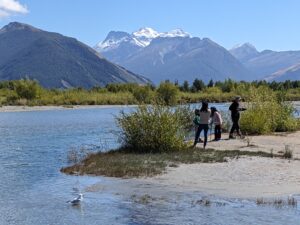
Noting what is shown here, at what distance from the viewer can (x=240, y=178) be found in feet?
61.6

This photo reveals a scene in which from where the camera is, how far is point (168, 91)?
301 feet

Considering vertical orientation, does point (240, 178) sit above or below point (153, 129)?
below

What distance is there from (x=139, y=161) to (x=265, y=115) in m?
13.3

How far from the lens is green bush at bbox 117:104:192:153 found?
957 inches

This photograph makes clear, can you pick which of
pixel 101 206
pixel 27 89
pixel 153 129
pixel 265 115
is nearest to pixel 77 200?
pixel 101 206

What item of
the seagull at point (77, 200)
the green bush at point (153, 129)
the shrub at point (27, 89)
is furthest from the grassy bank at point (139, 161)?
the shrub at point (27, 89)

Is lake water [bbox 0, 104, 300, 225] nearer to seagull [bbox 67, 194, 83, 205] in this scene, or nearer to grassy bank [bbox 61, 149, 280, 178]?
seagull [bbox 67, 194, 83, 205]

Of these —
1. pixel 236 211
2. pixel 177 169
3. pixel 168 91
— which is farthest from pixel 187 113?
pixel 168 91

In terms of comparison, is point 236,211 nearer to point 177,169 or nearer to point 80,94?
point 177,169

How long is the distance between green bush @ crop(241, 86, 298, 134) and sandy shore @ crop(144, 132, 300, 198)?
9.16m

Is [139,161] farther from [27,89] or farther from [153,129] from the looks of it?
[27,89]

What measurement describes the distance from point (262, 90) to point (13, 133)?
1855cm

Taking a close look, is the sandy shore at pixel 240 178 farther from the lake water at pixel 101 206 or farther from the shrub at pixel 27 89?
the shrub at pixel 27 89

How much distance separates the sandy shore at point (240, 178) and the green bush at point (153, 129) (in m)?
3.37
